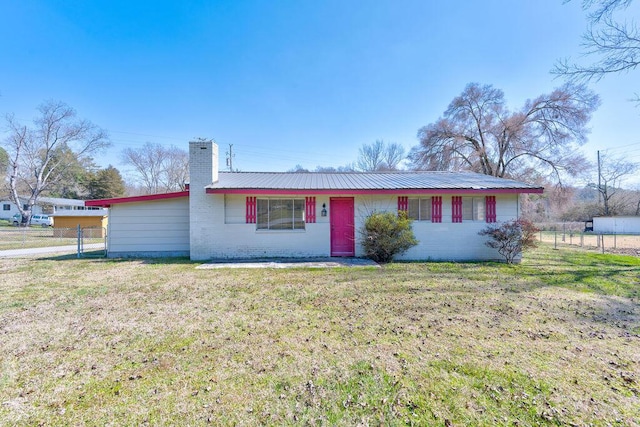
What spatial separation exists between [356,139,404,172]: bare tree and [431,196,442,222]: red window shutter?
28866mm

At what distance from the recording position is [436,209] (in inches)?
393

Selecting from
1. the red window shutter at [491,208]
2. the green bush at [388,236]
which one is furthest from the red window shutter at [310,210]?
the red window shutter at [491,208]

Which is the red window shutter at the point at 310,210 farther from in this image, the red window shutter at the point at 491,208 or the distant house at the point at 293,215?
the red window shutter at the point at 491,208

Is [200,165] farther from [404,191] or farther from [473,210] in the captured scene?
[473,210]

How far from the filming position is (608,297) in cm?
556

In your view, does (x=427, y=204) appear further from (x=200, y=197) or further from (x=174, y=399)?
(x=174, y=399)

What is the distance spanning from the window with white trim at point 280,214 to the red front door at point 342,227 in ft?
3.92

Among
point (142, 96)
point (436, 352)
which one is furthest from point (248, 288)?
point (142, 96)

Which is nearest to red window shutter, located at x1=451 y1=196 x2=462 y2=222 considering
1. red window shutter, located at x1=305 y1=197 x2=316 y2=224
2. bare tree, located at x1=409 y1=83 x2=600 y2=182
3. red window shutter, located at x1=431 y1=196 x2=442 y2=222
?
red window shutter, located at x1=431 y1=196 x2=442 y2=222

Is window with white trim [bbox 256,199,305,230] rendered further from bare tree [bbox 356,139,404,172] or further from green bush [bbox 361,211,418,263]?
bare tree [bbox 356,139,404,172]

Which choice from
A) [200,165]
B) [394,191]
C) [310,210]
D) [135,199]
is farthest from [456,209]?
[135,199]

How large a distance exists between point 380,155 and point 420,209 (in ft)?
99.4

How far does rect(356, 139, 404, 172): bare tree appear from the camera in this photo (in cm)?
3834

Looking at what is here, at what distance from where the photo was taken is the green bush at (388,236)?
30.1ft
